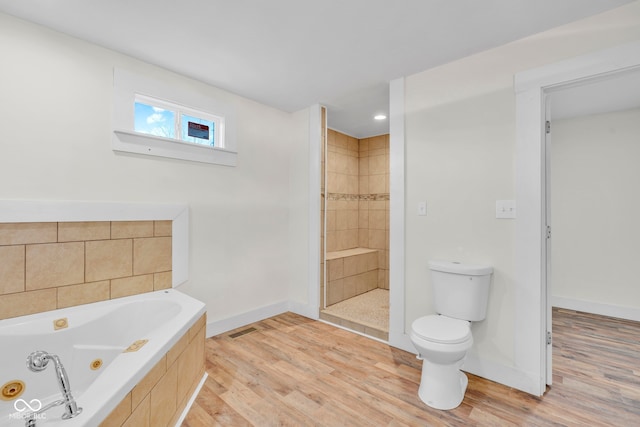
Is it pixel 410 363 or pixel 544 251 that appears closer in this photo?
pixel 544 251

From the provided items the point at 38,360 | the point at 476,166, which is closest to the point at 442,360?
the point at 476,166

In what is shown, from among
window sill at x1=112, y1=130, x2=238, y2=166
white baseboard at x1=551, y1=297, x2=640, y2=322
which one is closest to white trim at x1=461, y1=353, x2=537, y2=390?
white baseboard at x1=551, y1=297, x2=640, y2=322

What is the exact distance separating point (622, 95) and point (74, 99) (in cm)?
455

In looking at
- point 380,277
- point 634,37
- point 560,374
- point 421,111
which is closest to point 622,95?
point 634,37

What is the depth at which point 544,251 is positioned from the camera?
6.28 feet

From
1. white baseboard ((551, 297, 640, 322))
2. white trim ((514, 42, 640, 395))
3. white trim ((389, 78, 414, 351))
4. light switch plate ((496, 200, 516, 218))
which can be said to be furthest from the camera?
white baseboard ((551, 297, 640, 322))

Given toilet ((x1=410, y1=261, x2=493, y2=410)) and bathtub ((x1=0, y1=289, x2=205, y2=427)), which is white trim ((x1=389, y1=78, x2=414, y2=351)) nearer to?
toilet ((x1=410, y1=261, x2=493, y2=410))

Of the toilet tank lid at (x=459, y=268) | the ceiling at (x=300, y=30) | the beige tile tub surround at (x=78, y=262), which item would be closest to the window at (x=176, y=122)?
the ceiling at (x=300, y=30)

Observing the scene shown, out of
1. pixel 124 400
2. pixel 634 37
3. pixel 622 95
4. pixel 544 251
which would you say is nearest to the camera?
pixel 124 400

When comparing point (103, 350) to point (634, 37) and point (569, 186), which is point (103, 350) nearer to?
point (634, 37)

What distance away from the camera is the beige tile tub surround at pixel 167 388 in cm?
115

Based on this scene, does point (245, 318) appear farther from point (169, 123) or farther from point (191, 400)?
point (169, 123)

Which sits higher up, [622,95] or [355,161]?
[622,95]

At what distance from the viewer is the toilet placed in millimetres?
1753
